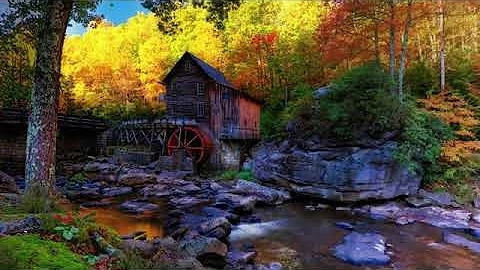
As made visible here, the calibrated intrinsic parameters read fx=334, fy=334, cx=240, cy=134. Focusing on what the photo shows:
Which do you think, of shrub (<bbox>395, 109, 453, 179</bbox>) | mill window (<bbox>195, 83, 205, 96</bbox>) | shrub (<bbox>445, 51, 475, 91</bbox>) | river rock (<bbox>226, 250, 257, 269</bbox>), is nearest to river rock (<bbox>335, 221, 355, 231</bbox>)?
river rock (<bbox>226, 250, 257, 269</bbox>)

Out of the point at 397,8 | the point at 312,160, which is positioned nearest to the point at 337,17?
the point at 397,8

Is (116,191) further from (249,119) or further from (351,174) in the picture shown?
(249,119)

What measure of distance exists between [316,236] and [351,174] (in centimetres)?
419

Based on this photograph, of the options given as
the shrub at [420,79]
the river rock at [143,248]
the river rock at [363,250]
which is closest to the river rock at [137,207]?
the river rock at [143,248]

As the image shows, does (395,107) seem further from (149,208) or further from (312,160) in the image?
(149,208)

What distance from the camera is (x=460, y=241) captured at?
26.5 ft

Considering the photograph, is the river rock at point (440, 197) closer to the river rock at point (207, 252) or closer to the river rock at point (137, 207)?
the river rock at point (207, 252)

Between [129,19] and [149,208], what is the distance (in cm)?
4136

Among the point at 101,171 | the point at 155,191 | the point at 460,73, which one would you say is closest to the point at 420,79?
the point at 460,73

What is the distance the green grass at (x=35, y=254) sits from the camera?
3.02 m

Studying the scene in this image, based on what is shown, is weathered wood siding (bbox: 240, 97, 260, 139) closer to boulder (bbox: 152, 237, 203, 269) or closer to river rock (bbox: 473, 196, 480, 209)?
river rock (bbox: 473, 196, 480, 209)

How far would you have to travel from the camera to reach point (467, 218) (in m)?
10.0

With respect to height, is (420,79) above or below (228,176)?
above

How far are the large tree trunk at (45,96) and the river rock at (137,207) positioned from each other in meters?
5.78
